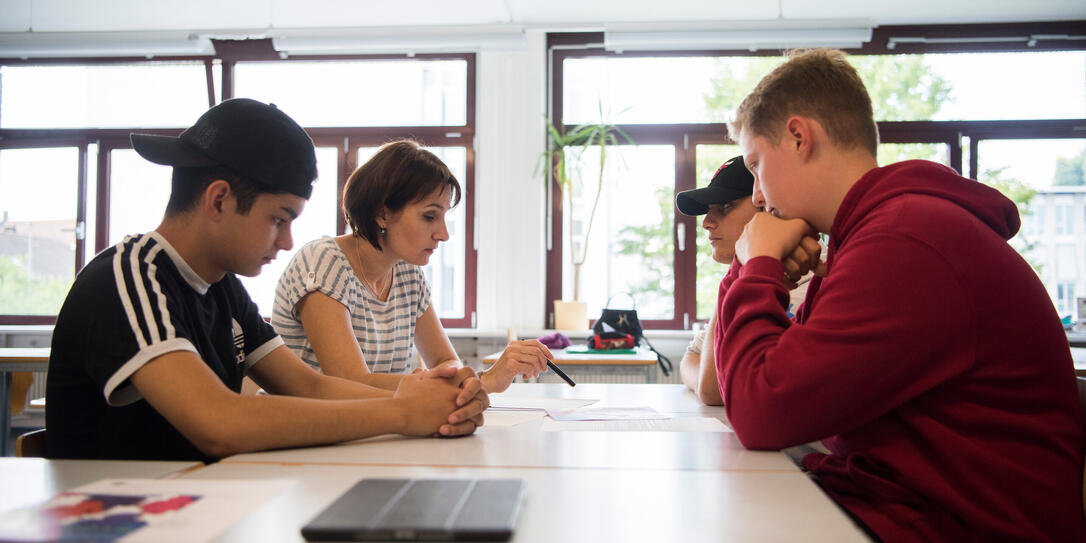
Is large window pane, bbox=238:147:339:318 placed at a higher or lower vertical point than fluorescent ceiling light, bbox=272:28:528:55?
lower

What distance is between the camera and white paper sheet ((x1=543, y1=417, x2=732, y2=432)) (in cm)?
133

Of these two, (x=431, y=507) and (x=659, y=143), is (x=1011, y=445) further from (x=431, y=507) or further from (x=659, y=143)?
(x=659, y=143)

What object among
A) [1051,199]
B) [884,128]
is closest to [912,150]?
[884,128]

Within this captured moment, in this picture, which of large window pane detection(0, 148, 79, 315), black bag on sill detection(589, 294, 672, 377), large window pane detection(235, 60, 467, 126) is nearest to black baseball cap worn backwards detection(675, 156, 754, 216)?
black bag on sill detection(589, 294, 672, 377)

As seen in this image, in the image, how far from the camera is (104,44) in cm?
496

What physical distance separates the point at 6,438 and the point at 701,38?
4.32 metres

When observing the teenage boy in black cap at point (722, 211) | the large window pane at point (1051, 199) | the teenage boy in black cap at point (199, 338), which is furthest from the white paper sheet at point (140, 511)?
the large window pane at point (1051, 199)

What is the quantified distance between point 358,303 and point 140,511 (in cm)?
117

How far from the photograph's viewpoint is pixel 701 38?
15.5ft

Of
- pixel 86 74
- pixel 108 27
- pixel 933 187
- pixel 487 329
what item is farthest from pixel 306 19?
pixel 933 187

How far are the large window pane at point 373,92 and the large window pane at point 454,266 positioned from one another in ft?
0.90

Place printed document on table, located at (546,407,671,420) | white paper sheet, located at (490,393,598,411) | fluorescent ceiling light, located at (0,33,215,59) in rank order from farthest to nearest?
fluorescent ceiling light, located at (0,33,215,59)
white paper sheet, located at (490,393,598,411)
printed document on table, located at (546,407,671,420)

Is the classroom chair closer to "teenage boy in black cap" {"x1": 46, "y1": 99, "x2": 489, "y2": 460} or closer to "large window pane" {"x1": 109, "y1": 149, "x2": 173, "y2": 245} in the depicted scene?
"large window pane" {"x1": 109, "y1": 149, "x2": 173, "y2": 245}

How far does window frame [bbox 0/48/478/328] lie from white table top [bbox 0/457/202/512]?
3.96 m
